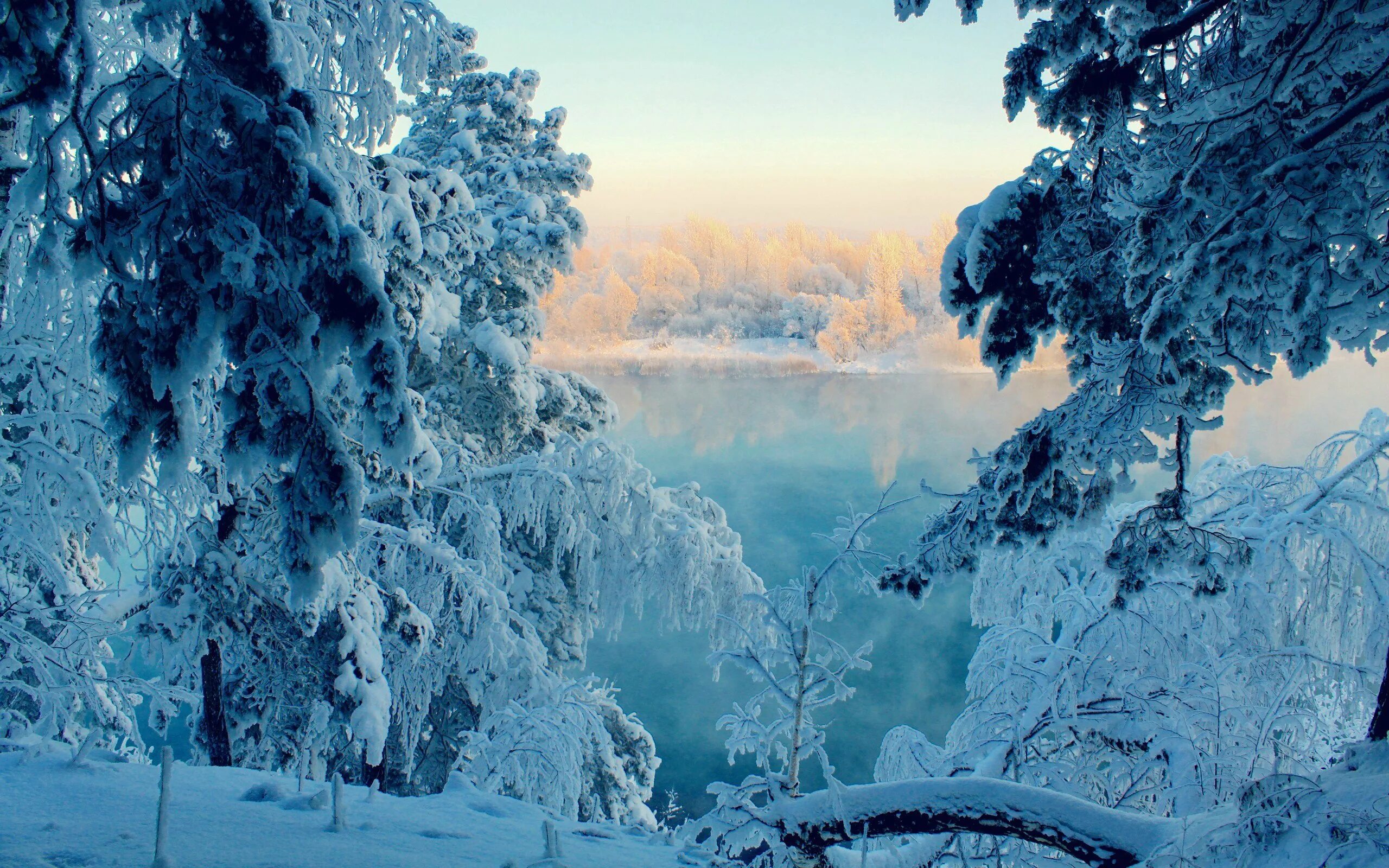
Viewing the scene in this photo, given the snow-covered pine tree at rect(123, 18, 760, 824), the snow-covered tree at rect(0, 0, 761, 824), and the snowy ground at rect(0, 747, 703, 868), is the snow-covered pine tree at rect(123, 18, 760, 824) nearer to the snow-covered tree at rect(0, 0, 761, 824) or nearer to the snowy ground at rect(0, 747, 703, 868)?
the snow-covered tree at rect(0, 0, 761, 824)

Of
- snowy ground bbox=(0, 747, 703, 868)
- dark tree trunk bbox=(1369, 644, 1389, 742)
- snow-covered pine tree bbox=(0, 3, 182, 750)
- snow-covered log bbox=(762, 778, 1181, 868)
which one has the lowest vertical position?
snowy ground bbox=(0, 747, 703, 868)

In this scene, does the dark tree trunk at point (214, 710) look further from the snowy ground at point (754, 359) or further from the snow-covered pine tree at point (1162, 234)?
the snowy ground at point (754, 359)

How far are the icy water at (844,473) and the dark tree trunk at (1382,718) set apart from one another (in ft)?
7.69

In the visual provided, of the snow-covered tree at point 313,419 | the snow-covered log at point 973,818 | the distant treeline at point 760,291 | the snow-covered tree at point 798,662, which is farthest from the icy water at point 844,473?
the distant treeline at point 760,291

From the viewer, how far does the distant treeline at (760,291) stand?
2306 inches

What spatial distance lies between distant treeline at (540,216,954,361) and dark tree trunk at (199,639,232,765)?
49.2 meters

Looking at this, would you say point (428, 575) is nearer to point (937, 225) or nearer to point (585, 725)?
point (585, 725)

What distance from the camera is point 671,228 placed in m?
83.6

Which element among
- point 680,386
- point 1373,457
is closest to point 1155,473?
point 1373,457

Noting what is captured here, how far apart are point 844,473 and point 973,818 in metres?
26.5

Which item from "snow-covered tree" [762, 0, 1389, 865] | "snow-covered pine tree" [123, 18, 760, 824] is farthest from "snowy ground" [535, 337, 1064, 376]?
"snow-covered tree" [762, 0, 1389, 865]

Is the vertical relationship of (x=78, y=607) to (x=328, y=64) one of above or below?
below

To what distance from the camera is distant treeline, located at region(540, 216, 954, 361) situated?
192 ft

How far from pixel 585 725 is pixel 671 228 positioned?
8035 cm
